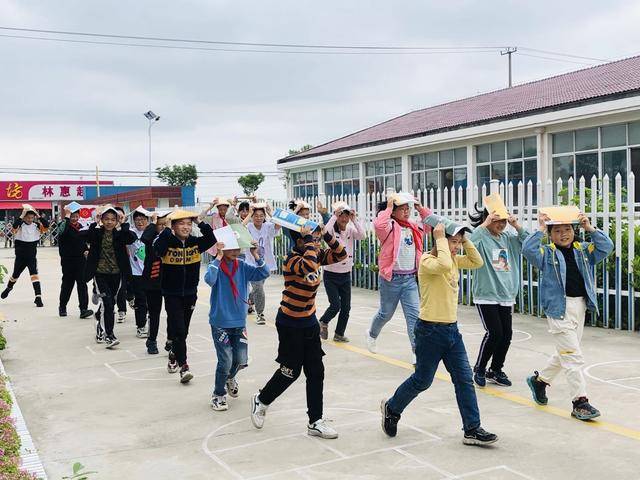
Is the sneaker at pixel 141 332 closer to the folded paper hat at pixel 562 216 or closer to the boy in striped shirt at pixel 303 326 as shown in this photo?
the boy in striped shirt at pixel 303 326

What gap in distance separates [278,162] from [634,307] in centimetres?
2336

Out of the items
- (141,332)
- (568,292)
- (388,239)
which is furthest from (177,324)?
(568,292)

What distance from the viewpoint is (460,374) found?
16.5ft

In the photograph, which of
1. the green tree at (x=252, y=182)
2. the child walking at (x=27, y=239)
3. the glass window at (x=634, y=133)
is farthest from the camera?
the green tree at (x=252, y=182)

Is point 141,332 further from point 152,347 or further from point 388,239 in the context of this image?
point 388,239

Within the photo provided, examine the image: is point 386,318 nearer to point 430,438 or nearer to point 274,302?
point 430,438

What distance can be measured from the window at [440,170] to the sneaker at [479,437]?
1593 centimetres

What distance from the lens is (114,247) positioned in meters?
9.31

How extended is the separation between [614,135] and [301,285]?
13285 mm

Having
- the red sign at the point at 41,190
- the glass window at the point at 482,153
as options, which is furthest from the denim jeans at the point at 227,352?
the red sign at the point at 41,190

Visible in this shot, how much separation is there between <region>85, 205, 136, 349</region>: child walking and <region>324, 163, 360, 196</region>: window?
55.9 ft

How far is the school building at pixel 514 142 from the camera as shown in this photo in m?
16.1

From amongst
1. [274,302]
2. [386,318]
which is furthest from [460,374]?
[274,302]

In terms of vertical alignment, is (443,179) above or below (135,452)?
above
